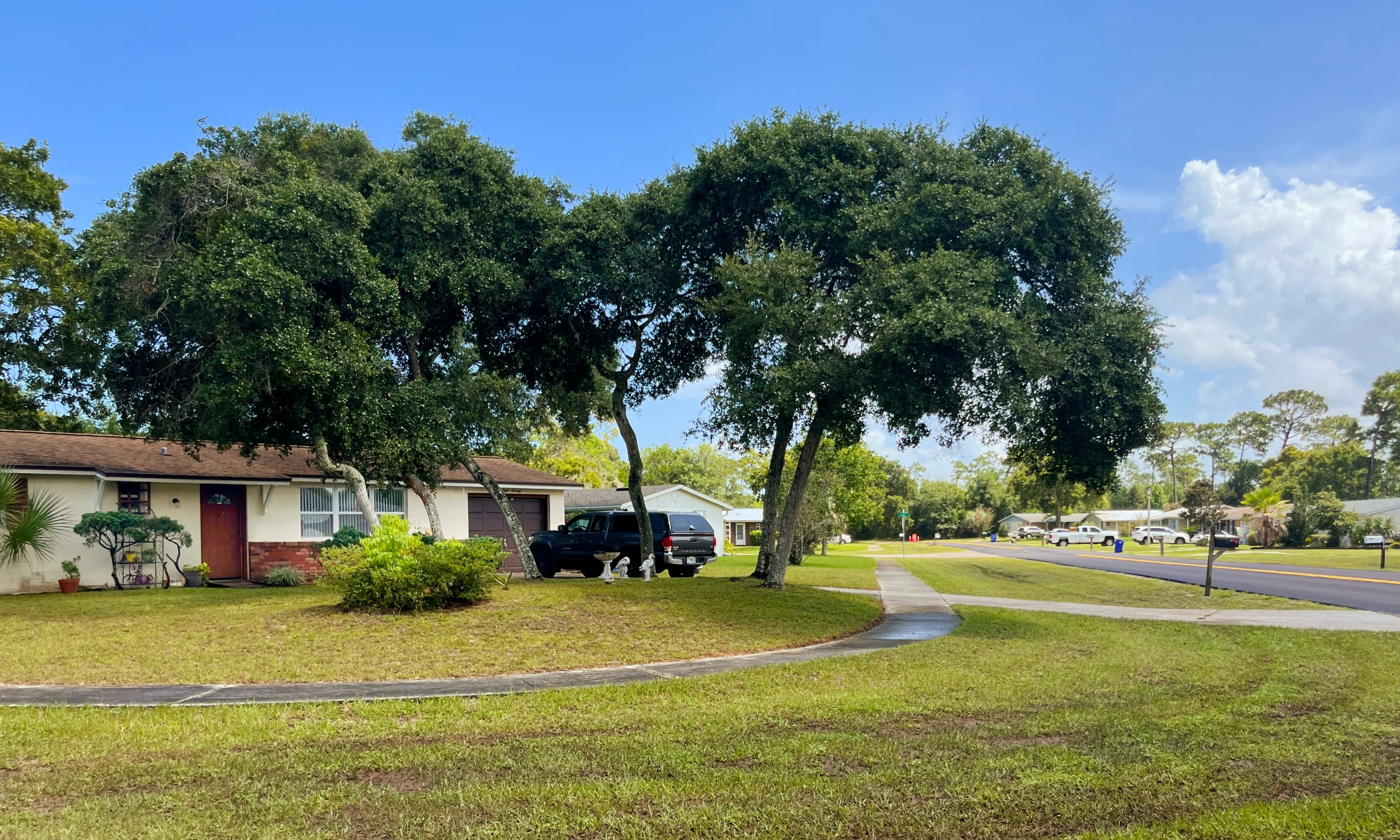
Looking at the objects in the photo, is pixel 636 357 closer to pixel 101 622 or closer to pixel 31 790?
pixel 101 622

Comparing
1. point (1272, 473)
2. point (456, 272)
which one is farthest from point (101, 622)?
point (1272, 473)

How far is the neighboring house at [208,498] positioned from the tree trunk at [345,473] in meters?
2.39

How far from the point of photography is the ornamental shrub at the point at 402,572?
44.0 ft

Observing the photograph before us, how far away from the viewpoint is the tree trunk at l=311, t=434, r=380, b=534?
1850cm

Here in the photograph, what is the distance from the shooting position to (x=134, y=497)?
20.6 metres

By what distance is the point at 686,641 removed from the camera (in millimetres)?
12164

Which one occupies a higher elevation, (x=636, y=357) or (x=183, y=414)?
(x=636, y=357)

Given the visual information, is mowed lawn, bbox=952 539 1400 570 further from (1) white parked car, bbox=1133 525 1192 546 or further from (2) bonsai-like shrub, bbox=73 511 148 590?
(2) bonsai-like shrub, bbox=73 511 148 590

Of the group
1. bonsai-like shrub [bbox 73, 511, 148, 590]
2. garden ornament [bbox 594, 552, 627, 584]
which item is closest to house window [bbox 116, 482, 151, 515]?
bonsai-like shrub [bbox 73, 511, 148, 590]

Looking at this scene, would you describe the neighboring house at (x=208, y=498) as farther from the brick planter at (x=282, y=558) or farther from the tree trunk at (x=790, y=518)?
the tree trunk at (x=790, y=518)

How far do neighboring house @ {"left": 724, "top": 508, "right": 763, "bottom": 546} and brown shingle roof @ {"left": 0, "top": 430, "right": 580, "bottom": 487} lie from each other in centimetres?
3379

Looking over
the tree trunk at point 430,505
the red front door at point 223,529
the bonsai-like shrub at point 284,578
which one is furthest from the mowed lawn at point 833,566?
the red front door at point 223,529

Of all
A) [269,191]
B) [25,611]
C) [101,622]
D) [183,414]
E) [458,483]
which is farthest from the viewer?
[458,483]

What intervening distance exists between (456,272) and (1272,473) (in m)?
86.4
